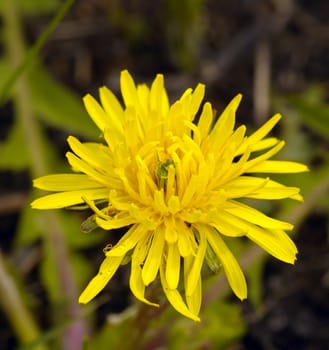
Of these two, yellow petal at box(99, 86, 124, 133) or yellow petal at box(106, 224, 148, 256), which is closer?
yellow petal at box(106, 224, 148, 256)

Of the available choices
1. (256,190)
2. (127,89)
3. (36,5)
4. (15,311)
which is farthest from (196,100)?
(36,5)

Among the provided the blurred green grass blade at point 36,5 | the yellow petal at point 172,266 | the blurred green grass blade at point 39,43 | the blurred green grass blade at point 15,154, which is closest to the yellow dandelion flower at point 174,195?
the yellow petal at point 172,266

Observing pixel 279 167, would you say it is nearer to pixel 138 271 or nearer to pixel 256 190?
pixel 256 190

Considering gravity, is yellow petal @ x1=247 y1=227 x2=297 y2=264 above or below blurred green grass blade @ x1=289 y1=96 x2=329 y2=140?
below

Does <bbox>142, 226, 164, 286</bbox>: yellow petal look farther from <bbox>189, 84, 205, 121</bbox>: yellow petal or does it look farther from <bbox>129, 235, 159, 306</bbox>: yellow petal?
<bbox>189, 84, 205, 121</bbox>: yellow petal

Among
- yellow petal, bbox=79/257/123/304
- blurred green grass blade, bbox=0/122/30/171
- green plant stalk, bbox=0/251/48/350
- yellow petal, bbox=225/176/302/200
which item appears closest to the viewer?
yellow petal, bbox=79/257/123/304

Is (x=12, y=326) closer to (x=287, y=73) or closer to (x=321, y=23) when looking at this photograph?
(x=287, y=73)

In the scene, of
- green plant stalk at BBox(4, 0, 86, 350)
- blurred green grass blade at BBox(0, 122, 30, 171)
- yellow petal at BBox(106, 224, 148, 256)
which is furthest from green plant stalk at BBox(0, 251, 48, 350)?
yellow petal at BBox(106, 224, 148, 256)
